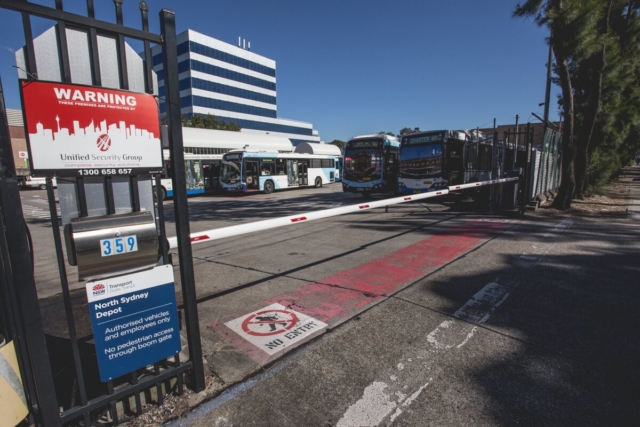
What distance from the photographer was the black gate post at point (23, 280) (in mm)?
1694

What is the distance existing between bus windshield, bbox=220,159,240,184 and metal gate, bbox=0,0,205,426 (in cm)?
1955

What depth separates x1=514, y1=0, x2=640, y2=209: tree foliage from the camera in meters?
9.93

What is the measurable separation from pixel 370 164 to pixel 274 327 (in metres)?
15.2

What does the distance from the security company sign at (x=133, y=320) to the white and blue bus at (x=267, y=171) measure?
19.5 metres

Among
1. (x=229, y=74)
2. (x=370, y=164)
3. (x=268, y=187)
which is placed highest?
(x=229, y=74)

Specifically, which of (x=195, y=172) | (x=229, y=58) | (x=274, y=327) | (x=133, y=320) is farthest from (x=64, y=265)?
(x=229, y=58)

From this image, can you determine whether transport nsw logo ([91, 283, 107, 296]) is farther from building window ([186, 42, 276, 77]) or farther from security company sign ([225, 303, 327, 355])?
building window ([186, 42, 276, 77])

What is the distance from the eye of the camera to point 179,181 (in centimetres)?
232

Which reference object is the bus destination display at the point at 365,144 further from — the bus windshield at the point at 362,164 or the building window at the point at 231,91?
the building window at the point at 231,91

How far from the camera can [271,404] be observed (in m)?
2.35

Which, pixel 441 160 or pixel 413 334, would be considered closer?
pixel 413 334

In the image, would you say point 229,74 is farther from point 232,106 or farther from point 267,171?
point 267,171

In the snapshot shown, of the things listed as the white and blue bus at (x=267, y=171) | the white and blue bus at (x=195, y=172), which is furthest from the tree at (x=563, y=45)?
the white and blue bus at (x=195, y=172)

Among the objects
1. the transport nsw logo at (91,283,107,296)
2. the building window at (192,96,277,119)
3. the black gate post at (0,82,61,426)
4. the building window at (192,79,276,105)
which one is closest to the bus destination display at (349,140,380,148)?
the transport nsw logo at (91,283,107,296)
